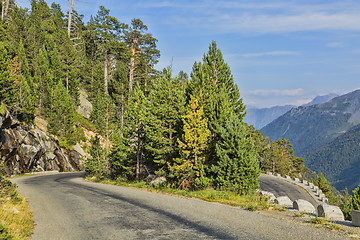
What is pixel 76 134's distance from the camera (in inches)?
2024

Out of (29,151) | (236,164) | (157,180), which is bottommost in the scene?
(157,180)

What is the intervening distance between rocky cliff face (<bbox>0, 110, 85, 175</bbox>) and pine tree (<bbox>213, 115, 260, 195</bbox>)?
89.9 ft


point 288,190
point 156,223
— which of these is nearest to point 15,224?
point 156,223

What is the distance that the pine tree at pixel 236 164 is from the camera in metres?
17.4

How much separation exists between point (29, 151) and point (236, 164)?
33.9 m

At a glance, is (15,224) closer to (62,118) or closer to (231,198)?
(231,198)

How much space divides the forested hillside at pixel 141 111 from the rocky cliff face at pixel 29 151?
1700mm

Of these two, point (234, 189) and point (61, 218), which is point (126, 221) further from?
point (234, 189)

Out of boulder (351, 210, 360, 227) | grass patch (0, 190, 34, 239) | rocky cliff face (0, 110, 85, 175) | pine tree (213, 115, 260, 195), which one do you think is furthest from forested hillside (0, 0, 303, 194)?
boulder (351, 210, 360, 227)

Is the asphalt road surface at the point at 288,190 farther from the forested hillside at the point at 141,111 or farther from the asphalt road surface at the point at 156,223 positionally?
the asphalt road surface at the point at 156,223

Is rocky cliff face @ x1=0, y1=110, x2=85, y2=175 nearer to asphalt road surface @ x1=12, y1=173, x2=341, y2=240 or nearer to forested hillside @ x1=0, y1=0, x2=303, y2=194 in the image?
forested hillside @ x1=0, y1=0, x2=303, y2=194

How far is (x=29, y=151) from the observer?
3853 centimetres

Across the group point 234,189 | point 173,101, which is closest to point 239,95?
point 173,101

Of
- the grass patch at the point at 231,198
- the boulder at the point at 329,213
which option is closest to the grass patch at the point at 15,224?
the grass patch at the point at 231,198
